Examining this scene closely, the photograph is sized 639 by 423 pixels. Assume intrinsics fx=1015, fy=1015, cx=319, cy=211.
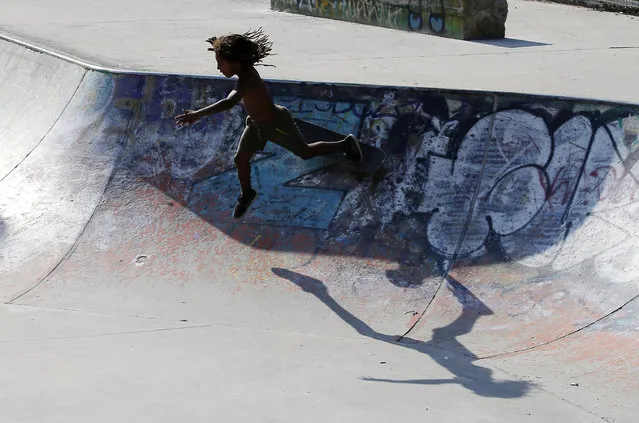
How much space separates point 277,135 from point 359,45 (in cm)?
504

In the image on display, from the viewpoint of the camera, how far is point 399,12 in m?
13.1

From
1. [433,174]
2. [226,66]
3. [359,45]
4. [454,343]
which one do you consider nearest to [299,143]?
[226,66]

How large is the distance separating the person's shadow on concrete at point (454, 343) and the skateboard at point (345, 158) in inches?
40.6

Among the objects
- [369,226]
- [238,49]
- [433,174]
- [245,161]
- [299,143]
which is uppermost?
[238,49]

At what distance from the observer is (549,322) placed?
6.34m

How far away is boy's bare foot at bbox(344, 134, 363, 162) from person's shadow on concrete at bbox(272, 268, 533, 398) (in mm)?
967

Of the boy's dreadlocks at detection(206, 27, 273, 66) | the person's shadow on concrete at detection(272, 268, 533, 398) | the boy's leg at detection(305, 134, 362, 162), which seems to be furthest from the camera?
the boy's leg at detection(305, 134, 362, 162)

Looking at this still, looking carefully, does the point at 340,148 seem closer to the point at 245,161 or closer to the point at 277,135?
the point at 277,135

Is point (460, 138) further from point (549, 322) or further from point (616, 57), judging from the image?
point (616, 57)

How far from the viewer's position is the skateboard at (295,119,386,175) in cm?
775

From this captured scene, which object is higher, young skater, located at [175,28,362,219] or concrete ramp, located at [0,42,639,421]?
Result: young skater, located at [175,28,362,219]

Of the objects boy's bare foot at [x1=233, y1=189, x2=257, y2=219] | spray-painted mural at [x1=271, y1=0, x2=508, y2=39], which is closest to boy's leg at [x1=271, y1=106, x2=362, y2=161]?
boy's bare foot at [x1=233, y1=189, x2=257, y2=219]

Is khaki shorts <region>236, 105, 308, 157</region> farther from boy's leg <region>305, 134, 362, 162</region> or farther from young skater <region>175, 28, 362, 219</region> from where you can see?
boy's leg <region>305, 134, 362, 162</region>

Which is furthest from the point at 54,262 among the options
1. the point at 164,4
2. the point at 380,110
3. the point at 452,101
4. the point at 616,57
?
the point at 164,4
